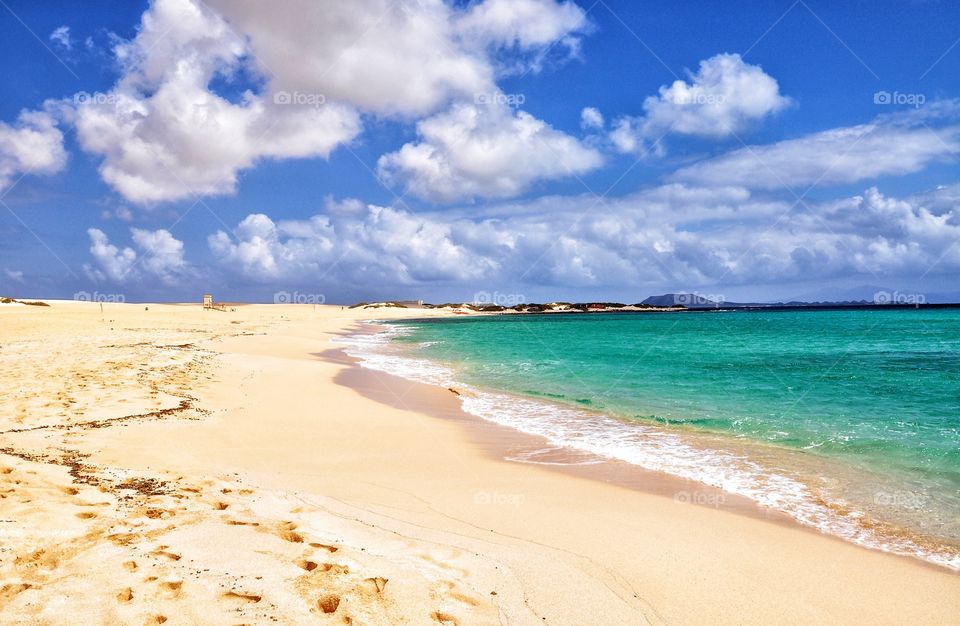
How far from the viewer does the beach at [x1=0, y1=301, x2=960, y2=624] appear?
12.6ft

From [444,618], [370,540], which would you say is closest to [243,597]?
[444,618]

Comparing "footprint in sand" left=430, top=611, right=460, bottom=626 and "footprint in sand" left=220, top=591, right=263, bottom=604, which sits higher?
"footprint in sand" left=220, top=591, right=263, bottom=604

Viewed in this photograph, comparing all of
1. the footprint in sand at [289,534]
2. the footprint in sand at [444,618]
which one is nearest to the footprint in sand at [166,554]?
the footprint in sand at [289,534]

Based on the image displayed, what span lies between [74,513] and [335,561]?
2.67m

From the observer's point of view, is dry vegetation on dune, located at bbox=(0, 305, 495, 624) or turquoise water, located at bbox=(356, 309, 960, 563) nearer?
dry vegetation on dune, located at bbox=(0, 305, 495, 624)

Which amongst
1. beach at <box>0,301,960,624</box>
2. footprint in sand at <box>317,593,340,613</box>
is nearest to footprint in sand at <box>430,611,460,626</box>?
beach at <box>0,301,960,624</box>

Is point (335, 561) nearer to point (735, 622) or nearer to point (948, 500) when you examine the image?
point (735, 622)

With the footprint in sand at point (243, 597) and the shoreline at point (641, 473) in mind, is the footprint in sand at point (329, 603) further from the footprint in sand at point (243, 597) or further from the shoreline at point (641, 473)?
the shoreline at point (641, 473)

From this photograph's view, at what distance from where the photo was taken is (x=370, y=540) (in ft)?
17.1

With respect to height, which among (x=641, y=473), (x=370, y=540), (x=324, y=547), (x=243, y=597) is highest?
(x=243, y=597)

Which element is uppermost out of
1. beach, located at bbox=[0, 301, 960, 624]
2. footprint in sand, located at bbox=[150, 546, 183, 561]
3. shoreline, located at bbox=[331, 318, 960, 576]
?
footprint in sand, located at bbox=[150, 546, 183, 561]

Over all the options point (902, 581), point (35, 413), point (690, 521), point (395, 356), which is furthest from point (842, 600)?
point (395, 356)

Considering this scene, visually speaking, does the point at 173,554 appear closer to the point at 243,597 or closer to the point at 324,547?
the point at 243,597

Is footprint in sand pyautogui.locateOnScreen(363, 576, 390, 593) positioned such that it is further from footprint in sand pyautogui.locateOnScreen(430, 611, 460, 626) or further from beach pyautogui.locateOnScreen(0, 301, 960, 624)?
footprint in sand pyautogui.locateOnScreen(430, 611, 460, 626)
